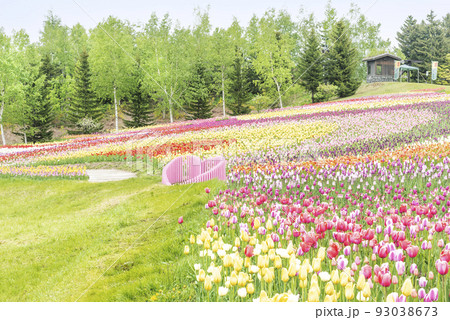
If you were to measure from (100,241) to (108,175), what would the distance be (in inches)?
194

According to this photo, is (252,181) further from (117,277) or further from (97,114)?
(97,114)

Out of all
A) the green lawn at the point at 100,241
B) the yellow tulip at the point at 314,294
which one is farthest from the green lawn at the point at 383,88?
the yellow tulip at the point at 314,294

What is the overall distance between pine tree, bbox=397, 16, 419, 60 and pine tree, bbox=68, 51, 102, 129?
30.7 meters

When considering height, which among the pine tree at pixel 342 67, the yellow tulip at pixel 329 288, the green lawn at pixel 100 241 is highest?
the pine tree at pixel 342 67

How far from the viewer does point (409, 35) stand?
379 inches

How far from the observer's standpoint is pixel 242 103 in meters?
31.3

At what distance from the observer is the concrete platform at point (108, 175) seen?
9023 mm

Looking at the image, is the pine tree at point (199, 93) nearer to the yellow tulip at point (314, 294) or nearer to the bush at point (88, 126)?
the bush at point (88, 126)

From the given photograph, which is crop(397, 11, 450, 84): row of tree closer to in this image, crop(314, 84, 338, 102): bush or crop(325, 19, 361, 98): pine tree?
crop(325, 19, 361, 98): pine tree

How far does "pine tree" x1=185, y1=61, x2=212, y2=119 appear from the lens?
25.7 meters

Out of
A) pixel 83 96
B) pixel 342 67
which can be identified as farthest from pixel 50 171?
pixel 83 96

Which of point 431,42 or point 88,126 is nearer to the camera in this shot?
point 431,42

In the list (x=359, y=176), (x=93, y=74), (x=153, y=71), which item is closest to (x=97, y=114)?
(x=93, y=74)

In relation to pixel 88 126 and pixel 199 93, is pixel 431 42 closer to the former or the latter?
pixel 199 93
